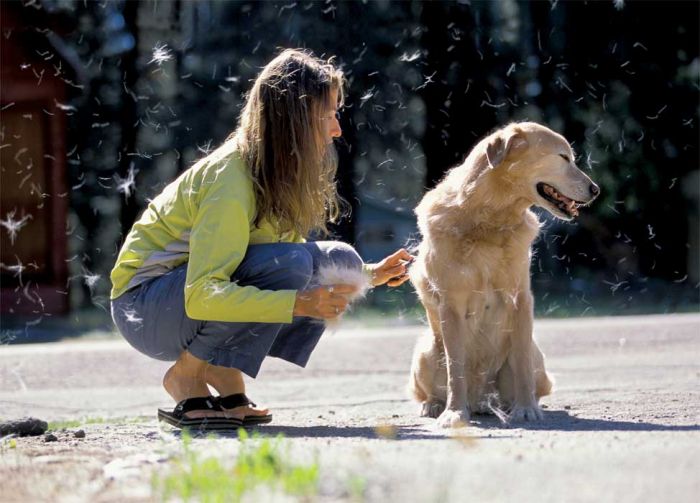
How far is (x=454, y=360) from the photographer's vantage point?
4.79m

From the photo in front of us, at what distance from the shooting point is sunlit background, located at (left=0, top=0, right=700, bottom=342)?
1440 centimetres

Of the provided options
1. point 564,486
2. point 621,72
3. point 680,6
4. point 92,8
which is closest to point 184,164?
point 92,8

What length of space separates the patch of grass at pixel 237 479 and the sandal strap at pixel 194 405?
1346mm

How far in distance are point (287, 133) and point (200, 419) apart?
1202 mm

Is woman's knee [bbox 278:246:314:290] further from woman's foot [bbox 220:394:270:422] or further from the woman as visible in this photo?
woman's foot [bbox 220:394:270:422]

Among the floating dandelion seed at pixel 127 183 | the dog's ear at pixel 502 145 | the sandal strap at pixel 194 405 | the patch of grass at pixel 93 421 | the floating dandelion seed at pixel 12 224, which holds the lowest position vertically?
the patch of grass at pixel 93 421

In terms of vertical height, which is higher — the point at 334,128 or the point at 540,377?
the point at 334,128

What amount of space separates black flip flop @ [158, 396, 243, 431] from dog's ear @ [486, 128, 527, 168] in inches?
63.0

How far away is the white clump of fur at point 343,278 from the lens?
4.32 meters

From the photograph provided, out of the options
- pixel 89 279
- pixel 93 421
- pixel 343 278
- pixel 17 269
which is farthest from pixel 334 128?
pixel 89 279

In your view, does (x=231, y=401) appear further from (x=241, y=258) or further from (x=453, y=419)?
(x=453, y=419)

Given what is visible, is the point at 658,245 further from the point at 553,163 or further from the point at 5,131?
the point at 553,163

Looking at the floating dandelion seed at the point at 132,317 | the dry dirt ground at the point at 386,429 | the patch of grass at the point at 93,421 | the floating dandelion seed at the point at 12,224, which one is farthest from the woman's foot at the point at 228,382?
the floating dandelion seed at the point at 12,224

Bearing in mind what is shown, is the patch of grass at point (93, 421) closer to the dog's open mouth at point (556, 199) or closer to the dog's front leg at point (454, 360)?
the dog's front leg at point (454, 360)
